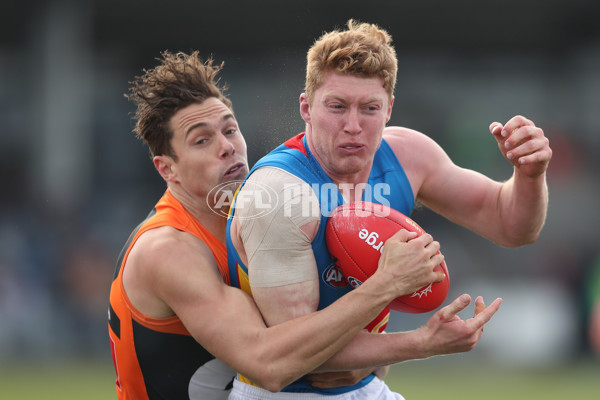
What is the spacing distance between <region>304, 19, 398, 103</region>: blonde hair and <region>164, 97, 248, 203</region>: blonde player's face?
0.72 m

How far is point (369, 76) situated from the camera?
369cm

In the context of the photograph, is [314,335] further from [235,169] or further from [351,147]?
[235,169]

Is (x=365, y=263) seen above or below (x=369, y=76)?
below

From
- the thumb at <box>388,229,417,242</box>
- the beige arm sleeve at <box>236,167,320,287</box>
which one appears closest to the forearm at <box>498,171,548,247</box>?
the thumb at <box>388,229,417,242</box>

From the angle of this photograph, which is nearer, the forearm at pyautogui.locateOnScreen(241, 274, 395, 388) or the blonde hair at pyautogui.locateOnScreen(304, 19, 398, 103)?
the forearm at pyautogui.locateOnScreen(241, 274, 395, 388)

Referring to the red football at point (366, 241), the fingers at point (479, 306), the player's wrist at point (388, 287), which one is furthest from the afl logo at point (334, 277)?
the fingers at point (479, 306)

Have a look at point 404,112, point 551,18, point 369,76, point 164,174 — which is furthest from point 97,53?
point 369,76

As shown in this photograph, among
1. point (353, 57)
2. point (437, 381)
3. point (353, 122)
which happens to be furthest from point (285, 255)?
point (437, 381)

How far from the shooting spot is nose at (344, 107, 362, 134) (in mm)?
3641

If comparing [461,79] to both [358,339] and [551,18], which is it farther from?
[358,339]

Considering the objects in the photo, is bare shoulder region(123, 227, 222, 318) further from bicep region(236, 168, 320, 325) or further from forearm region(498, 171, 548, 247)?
forearm region(498, 171, 548, 247)

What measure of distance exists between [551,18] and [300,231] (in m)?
14.2

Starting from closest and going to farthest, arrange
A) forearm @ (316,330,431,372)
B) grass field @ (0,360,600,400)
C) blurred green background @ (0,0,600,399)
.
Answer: forearm @ (316,330,431,372) → grass field @ (0,360,600,400) → blurred green background @ (0,0,600,399)

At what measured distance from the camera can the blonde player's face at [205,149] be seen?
4332mm
